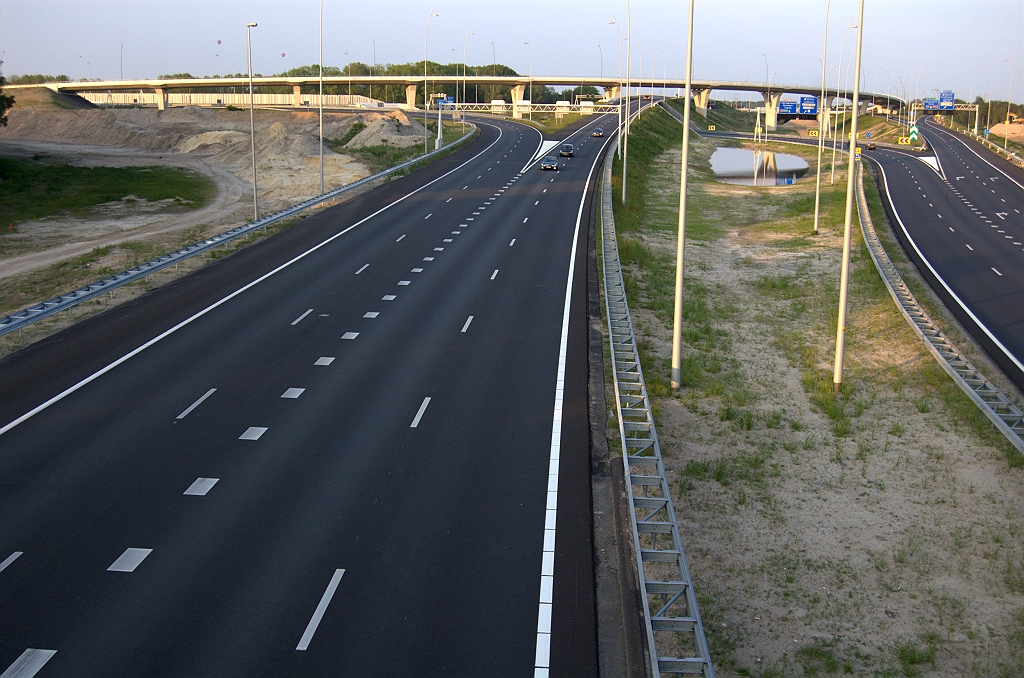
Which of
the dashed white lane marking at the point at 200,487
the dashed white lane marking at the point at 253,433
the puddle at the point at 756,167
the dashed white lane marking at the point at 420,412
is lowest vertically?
the dashed white lane marking at the point at 200,487

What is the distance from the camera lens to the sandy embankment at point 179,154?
46.2m

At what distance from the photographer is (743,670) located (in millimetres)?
11430

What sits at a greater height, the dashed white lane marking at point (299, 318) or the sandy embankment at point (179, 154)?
the sandy embankment at point (179, 154)

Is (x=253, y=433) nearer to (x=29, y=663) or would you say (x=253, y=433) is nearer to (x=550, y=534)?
(x=550, y=534)

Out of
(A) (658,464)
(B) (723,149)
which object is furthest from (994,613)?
(B) (723,149)

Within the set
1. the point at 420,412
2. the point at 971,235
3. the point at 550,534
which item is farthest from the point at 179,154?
the point at 550,534

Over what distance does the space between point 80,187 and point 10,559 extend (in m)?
55.7

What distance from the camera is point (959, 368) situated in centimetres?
2331

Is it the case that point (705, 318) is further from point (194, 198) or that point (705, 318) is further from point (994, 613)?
point (194, 198)

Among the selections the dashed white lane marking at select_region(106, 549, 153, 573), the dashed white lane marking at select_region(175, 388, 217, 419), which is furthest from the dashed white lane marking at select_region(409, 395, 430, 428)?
the dashed white lane marking at select_region(106, 549, 153, 573)

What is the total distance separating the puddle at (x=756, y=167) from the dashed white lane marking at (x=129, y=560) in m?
72.2

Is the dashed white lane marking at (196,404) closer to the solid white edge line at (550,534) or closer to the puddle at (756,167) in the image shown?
the solid white edge line at (550,534)

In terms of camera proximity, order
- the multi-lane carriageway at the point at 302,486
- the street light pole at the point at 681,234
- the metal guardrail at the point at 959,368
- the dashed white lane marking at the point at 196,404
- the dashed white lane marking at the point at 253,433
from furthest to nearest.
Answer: the street light pole at the point at 681,234
the metal guardrail at the point at 959,368
the dashed white lane marking at the point at 196,404
the dashed white lane marking at the point at 253,433
the multi-lane carriageway at the point at 302,486

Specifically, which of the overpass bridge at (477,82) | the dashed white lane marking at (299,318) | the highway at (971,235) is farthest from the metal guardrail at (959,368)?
the overpass bridge at (477,82)
